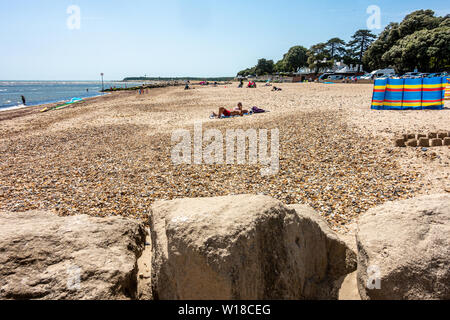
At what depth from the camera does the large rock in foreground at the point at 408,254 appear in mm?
2639

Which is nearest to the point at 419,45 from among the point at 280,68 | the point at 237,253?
the point at 237,253

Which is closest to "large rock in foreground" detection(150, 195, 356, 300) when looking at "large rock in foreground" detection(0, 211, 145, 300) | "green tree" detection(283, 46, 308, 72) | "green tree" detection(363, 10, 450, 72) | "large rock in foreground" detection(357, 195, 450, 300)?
"large rock in foreground" detection(0, 211, 145, 300)

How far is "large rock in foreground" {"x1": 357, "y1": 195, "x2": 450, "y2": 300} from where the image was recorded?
264cm

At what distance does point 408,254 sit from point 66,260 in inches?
149

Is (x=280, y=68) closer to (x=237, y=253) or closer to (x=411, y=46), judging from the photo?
(x=411, y=46)

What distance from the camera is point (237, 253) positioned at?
8.30 feet

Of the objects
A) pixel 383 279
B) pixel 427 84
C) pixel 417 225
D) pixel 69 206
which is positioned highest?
pixel 427 84

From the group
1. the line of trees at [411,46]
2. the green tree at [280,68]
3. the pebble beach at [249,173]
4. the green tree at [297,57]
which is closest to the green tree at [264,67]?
the green tree at [280,68]

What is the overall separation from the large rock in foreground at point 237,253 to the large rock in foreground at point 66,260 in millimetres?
502

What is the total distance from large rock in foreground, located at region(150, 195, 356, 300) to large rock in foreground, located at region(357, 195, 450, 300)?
2.03 feet
